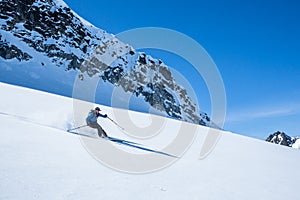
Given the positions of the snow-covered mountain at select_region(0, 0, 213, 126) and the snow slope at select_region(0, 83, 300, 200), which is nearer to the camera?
the snow slope at select_region(0, 83, 300, 200)

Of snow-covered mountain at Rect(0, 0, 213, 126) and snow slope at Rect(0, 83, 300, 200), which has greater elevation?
snow-covered mountain at Rect(0, 0, 213, 126)

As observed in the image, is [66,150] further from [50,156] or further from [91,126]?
[91,126]

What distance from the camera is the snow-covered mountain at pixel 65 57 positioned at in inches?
2245

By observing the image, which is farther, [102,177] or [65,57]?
[65,57]

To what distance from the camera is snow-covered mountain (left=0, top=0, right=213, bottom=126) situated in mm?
57031

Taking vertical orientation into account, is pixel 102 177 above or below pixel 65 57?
below

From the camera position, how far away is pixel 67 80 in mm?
62094

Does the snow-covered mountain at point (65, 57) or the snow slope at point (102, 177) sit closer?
the snow slope at point (102, 177)

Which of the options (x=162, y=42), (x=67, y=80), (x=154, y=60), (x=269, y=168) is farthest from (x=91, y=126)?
(x=154, y=60)

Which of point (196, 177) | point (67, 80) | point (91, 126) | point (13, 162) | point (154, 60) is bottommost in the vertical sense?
point (13, 162)

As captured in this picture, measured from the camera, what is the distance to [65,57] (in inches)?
2805

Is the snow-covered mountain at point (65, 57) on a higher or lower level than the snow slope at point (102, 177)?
higher

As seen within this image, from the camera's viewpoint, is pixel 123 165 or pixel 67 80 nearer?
pixel 123 165

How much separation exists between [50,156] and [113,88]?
240 feet
